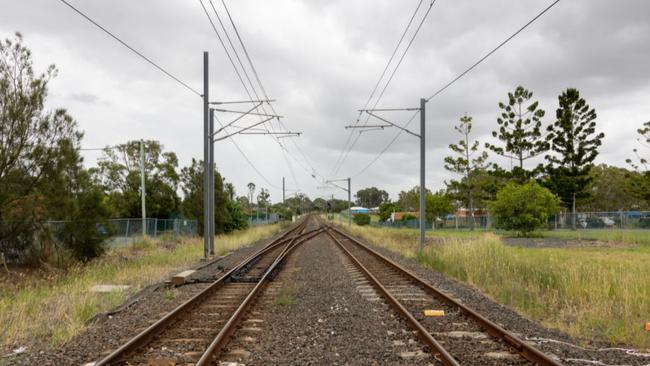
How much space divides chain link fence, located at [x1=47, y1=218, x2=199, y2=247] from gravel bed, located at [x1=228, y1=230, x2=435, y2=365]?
10.2 metres

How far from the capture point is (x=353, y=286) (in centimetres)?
1331

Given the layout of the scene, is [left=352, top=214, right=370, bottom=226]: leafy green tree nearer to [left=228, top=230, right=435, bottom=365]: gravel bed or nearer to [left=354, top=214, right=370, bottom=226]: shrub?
[left=354, top=214, right=370, bottom=226]: shrub

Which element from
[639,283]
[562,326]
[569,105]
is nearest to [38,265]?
[562,326]

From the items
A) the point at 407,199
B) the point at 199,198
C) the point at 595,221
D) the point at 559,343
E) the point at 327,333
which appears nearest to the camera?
the point at 559,343

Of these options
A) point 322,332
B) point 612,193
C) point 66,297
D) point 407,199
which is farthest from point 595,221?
point 407,199

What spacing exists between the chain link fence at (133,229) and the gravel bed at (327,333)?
10.2 metres

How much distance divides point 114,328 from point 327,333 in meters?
3.53

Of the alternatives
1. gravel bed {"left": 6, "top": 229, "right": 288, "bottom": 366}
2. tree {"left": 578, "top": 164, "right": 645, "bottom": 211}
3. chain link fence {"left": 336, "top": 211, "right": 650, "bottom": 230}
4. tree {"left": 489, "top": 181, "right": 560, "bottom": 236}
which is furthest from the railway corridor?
tree {"left": 578, "top": 164, "right": 645, "bottom": 211}

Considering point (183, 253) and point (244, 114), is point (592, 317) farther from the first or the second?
point (183, 253)

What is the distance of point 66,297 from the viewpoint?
11.2 metres

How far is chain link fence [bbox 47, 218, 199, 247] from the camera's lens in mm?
20219

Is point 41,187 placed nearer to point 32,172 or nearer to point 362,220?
point 32,172

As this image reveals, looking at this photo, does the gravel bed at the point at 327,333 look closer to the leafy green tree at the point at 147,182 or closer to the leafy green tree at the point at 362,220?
the leafy green tree at the point at 147,182

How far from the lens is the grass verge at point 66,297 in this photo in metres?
8.12
